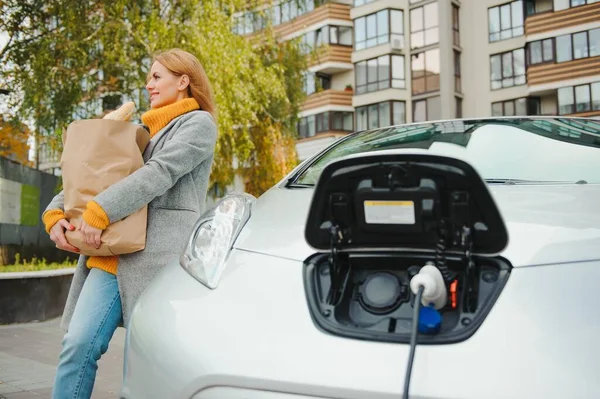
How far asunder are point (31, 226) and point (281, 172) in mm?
9053

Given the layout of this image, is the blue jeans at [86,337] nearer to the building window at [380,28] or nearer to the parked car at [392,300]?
the parked car at [392,300]

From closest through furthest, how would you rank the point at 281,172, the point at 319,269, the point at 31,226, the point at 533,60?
the point at 319,269 < the point at 31,226 < the point at 281,172 < the point at 533,60

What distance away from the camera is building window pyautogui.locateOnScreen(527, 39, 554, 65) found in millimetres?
28297

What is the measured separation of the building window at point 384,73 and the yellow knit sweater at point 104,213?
31.0m

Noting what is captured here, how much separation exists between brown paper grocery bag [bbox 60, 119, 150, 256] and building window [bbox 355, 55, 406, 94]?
31407 mm

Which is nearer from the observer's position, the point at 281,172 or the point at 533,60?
the point at 281,172

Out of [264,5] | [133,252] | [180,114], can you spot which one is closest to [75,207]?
[133,252]

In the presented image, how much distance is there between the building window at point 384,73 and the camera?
33031 millimetres

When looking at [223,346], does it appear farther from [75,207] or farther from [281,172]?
[281,172]

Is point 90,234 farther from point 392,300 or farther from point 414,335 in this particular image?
point 414,335

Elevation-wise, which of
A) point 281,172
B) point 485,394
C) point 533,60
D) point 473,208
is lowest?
point 485,394

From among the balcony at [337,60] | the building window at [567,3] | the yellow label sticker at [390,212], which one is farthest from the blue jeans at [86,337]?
the balcony at [337,60]

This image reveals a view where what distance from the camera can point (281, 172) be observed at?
1962cm

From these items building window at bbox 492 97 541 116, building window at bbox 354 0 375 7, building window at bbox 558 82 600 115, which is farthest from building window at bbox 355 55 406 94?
building window at bbox 558 82 600 115
